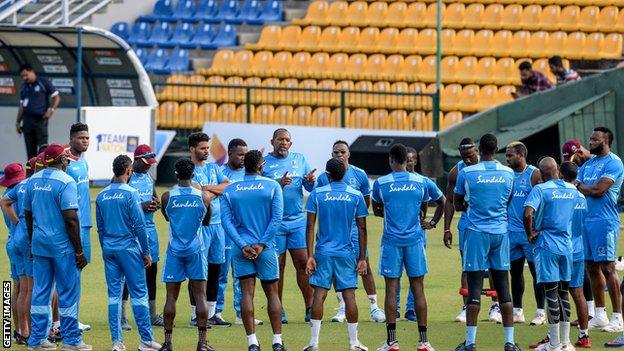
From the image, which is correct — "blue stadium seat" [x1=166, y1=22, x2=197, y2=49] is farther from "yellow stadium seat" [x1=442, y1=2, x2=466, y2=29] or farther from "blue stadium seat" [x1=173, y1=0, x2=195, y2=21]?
"yellow stadium seat" [x1=442, y1=2, x2=466, y2=29]

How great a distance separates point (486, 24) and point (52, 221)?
1821cm

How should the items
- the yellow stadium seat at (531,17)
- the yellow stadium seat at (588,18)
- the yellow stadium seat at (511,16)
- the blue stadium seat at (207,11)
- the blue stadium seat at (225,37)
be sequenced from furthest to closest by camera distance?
the blue stadium seat at (207,11) < the blue stadium seat at (225,37) < the yellow stadium seat at (511,16) < the yellow stadium seat at (531,17) < the yellow stadium seat at (588,18)

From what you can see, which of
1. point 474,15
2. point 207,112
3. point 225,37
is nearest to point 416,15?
point 474,15

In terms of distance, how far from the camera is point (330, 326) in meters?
14.9

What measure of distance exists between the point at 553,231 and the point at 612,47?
15.7 meters

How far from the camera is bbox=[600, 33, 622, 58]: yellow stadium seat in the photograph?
2800 cm

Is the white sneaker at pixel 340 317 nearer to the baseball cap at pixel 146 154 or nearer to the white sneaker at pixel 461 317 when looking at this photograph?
the white sneaker at pixel 461 317

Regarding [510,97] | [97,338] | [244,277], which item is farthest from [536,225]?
[510,97]

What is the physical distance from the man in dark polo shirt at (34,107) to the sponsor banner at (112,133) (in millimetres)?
739

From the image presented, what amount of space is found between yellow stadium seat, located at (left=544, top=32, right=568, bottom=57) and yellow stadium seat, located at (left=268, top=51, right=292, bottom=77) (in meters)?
5.46

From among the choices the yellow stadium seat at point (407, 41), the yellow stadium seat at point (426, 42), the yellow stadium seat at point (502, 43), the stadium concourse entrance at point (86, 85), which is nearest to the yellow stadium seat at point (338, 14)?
the yellow stadium seat at point (407, 41)

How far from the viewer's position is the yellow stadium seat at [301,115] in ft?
94.1

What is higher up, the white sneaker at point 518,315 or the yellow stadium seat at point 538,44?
the yellow stadium seat at point 538,44

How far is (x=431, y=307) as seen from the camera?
632 inches
